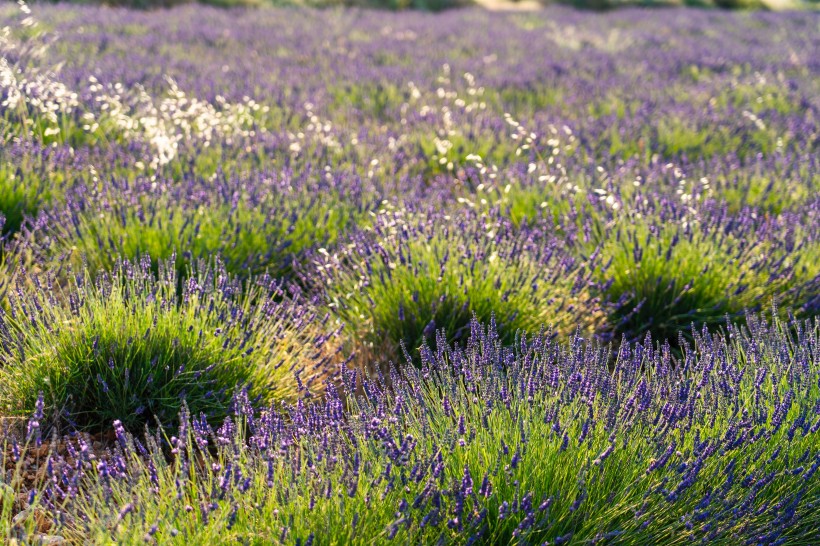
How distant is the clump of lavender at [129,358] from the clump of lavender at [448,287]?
1.89 feet

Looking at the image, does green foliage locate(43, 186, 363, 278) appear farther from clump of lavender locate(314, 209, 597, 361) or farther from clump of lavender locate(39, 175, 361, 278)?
clump of lavender locate(314, 209, 597, 361)

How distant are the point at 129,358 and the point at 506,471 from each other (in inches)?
58.1

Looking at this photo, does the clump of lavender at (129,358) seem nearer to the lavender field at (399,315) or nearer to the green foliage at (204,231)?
the lavender field at (399,315)

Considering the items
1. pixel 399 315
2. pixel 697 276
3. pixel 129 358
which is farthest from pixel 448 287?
pixel 129 358

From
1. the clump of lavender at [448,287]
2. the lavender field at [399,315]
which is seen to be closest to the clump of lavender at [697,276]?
the lavender field at [399,315]

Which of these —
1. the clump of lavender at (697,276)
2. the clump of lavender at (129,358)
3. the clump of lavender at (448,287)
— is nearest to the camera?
the clump of lavender at (129,358)

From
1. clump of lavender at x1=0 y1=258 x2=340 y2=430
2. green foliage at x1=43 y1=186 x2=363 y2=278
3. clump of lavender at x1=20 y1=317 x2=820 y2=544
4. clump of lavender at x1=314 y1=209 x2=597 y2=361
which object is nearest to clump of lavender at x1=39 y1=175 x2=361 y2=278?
green foliage at x1=43 y1=186 x2=363 y2=278

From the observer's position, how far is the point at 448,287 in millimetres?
3375

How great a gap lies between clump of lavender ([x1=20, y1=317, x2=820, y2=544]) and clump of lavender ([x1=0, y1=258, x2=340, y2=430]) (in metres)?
0.59

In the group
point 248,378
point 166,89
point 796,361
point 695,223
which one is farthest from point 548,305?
point 166,89

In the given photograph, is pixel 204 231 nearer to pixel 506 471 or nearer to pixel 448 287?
pixel 448 287

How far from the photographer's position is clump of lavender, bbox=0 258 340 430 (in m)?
2.69

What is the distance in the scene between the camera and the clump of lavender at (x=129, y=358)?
8.83ft

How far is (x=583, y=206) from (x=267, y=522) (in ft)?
9.60
